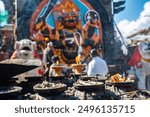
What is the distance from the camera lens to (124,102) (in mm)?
2049

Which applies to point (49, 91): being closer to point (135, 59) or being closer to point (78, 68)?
point (78, 68)

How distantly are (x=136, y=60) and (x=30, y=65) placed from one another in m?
4.27

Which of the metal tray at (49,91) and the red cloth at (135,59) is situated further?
the red cloth at (135,59)

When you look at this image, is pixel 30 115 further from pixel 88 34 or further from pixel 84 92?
pixel 88 34

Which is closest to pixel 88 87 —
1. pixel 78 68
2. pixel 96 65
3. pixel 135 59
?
pixel 96 65

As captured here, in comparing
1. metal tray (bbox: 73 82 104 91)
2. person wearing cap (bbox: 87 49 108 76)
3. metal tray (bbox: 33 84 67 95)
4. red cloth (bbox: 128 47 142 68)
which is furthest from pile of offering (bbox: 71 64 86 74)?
red cloth (bbox: 128 47 142 68)

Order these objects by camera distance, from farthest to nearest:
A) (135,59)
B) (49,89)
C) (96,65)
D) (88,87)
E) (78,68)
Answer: (135,59)
(78,68)
(96,65)
(88,87)
(49,89)

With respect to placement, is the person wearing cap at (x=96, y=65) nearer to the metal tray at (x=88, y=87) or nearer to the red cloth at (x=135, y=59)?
the metal tray at (x=88, y=87)

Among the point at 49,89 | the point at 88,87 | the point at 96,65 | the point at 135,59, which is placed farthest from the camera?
the point at 135,59

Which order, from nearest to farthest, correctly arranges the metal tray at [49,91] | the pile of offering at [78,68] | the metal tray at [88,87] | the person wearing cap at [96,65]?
the metal tray at [49,91]
the metal tray at [88,87]
the person wearing cap at [96,65]
the pile of offering at [78,68]

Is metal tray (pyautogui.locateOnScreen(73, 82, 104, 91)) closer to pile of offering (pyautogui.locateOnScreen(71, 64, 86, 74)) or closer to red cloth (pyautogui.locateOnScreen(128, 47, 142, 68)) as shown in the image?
pile of offering (pyautogui.locateOnScreen(71, 64, 86, 74))

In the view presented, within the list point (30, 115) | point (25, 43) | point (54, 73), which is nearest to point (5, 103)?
point (30, 115)

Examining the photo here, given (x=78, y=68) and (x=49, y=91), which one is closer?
(x=49, y=91)

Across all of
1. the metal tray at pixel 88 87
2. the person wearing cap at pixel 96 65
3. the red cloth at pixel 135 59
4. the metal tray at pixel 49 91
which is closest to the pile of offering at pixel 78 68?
the person wearing cap at pixel 96 65
